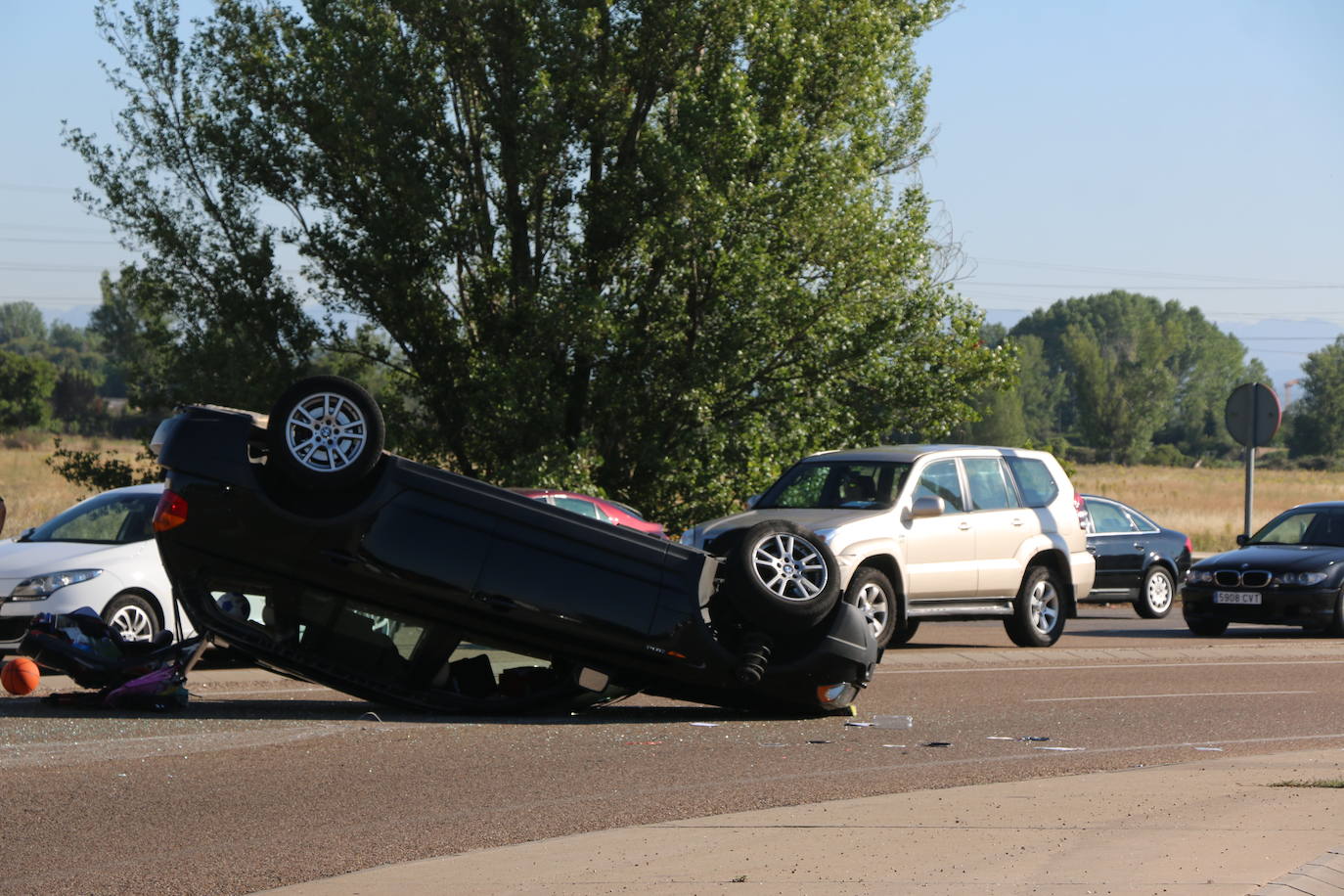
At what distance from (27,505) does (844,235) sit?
2009cm

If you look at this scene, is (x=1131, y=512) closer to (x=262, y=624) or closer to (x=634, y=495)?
(x=634, y=495)

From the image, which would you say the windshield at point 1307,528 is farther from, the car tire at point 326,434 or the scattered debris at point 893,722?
the car tire at point 326,434

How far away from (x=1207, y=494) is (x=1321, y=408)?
5399 cm

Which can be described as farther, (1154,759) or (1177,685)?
(1177,685)

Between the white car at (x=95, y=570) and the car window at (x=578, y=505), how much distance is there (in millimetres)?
3776

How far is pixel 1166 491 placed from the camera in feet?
224

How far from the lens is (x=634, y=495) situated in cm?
2711

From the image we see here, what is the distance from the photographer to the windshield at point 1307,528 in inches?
763

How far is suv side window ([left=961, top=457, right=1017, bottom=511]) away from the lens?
16.1m

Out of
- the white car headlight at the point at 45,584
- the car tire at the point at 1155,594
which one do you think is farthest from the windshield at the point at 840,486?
the car tire at the point at 1155,594

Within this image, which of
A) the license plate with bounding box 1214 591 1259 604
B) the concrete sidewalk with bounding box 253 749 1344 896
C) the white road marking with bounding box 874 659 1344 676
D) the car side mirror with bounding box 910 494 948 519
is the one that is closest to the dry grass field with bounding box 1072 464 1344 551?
the license plate with bounding box 1214 591 1259 604

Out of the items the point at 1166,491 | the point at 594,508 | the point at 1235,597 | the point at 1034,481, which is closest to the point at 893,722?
the point at 594,508

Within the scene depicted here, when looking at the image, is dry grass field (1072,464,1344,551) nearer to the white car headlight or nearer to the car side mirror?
the car side mirror

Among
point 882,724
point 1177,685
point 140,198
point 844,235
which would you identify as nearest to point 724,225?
point 844,235
